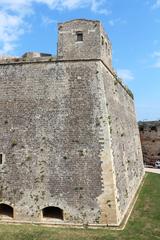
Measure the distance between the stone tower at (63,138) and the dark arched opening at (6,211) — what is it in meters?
0.05

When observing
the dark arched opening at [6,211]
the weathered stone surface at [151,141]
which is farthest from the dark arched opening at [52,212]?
the weathered stone surface at [151,141]

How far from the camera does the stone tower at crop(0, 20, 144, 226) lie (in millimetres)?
14883

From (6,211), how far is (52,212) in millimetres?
2177

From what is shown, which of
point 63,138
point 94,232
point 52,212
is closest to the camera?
point 94,232

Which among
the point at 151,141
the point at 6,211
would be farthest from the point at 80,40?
the point at 151,141

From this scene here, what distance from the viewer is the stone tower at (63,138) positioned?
14.9 m

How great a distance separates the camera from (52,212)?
50.8 ft

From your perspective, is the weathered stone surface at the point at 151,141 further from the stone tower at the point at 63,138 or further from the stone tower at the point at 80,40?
the stone tower at the point at 80,40

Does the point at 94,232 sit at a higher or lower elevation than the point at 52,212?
lower

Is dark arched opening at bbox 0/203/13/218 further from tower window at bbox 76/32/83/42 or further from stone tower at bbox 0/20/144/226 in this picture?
tower window at bbox 76/32/83/42

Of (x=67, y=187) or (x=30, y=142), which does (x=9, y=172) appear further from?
(x=67, y=187)

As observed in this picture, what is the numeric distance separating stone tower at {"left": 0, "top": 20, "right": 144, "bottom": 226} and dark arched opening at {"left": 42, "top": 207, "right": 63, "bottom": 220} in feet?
0.15

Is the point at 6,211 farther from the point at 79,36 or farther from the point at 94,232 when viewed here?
the point at 79,36

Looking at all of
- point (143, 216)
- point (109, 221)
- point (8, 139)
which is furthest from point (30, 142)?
point (143, 216)
